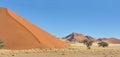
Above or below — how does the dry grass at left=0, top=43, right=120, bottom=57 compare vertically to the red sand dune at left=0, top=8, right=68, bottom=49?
below

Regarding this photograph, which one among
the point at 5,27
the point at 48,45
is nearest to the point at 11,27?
the point at 5,27

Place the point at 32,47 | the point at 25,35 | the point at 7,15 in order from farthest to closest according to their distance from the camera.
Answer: the point at 7,15
the point at 25,35
the point at 32,47

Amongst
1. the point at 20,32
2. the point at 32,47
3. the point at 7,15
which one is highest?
the point at 7,15

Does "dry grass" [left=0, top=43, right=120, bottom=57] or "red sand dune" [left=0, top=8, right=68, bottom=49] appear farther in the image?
"red sand dune" [left=0, top=8, right=68, bottom=49]

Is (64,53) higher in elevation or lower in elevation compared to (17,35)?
lower

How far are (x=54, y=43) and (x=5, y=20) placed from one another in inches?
503

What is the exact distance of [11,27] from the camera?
213ft

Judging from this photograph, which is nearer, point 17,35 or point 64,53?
point 64,53

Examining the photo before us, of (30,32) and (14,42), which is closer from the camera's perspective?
(14,42)

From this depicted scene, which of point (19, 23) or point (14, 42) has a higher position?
point (19, 23)

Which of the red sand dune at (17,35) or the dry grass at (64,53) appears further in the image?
the red sand dune at (17,35)

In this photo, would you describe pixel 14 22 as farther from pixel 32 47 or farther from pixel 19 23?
pixel 32 47

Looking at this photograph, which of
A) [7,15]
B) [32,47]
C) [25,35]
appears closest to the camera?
[32,47]

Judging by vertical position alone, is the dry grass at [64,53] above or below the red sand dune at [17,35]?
below
